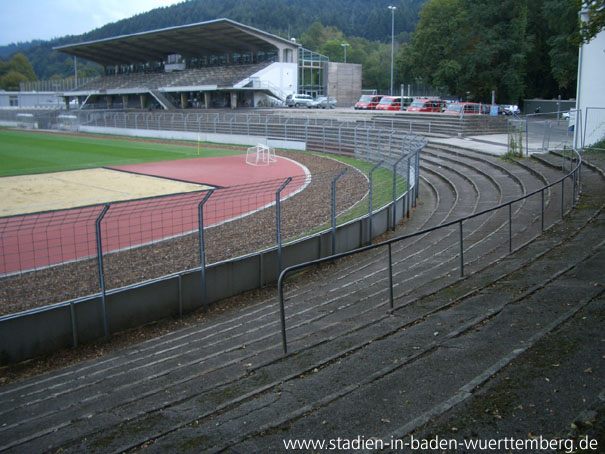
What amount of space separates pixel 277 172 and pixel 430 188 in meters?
7.76

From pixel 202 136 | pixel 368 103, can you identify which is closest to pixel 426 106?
pixel 368 103

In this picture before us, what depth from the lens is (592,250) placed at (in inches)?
364

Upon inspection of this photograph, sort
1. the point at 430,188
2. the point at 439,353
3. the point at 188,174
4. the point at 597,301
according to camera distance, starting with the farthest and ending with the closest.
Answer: the point at 188,174
the point at 430,188
the point at 597,301
the point at 439,353

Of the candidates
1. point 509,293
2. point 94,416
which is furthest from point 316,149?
point 94,416

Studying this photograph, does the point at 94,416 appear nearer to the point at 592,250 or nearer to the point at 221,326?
the point at 221,326

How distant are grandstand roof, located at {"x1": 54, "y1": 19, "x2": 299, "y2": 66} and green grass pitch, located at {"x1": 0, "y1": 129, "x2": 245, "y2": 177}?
85.8 feet

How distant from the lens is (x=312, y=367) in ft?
18.6

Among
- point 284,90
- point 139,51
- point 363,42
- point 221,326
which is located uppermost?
point 363,42

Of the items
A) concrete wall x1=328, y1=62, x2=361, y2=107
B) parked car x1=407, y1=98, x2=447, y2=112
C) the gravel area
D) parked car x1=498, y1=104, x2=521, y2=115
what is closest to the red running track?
the gravel area

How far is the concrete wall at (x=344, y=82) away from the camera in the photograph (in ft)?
281

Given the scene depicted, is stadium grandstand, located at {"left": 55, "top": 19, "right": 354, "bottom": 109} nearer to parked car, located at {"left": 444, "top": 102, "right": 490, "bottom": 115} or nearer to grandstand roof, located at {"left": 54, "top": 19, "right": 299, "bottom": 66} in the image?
grandstand roof, located at {"left": 54, "top": 19, "right": 299, "bottom": 66}

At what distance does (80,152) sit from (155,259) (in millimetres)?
28558

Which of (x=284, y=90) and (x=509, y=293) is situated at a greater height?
(x=284, y=90)

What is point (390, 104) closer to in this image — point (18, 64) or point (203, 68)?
point (203, 68)
